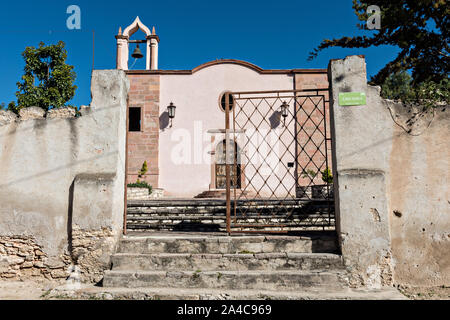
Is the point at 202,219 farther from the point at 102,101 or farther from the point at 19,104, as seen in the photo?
the point at 19,104

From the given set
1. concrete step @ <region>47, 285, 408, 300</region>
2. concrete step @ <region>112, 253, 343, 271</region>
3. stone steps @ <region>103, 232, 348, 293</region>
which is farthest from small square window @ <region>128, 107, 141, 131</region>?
concrete step @ <region>47, 285, 408, 300</region>

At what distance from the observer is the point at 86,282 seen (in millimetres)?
3486

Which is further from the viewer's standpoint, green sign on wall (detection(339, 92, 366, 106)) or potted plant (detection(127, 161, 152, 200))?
potted plant (detection(127, 161, 152, 200))

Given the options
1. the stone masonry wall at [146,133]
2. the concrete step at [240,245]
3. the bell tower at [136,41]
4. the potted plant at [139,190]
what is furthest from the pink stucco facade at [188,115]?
the concrete step at [240,245]

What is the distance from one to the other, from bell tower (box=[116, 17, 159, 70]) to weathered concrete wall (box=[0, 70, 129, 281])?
35.3 feet

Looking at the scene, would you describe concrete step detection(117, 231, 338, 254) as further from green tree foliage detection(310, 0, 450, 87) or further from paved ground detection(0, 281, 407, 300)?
green tree foliage detection(310, 0, 450, 87)

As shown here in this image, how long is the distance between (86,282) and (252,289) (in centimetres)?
181

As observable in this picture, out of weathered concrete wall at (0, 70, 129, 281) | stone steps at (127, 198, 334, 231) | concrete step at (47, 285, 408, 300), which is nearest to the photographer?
concrete step at (47, 285, 408, 300)

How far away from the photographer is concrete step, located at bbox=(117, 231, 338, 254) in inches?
142

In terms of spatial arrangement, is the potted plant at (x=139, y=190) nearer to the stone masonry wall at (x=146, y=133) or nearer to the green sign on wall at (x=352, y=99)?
the stone masonry wall at (x=146, y=133)

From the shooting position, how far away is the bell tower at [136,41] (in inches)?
555
